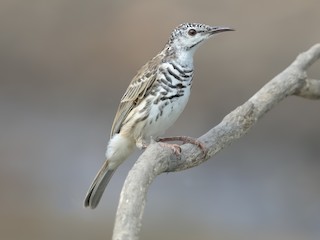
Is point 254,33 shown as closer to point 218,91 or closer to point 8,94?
point 218,91

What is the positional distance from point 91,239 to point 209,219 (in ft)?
3.78

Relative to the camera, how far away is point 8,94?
36.9 ft

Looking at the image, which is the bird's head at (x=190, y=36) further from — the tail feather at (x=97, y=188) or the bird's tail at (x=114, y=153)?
the tail feather at (x=97, y=188)

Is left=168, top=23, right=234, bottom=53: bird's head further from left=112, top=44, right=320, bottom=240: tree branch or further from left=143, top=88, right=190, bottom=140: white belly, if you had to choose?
left=112, top=44, right=320, bottom=240: tree branch

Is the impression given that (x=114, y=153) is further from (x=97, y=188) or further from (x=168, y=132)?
(x=168, y=132)

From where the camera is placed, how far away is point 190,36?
16.4ft

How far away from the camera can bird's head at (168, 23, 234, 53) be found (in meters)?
4.97

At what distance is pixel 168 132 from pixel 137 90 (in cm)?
477

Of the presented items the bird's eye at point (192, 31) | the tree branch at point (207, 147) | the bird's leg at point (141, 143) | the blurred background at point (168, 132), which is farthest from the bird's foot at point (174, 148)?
the blurred background at point (168, 132)

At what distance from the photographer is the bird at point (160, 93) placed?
4.98 meters

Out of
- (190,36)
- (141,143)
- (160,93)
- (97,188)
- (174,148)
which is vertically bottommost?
(174,148)

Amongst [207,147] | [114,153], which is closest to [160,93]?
[114,153]

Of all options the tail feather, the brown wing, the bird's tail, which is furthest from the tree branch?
the tail feather

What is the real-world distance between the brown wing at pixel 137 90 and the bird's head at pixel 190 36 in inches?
6.5
